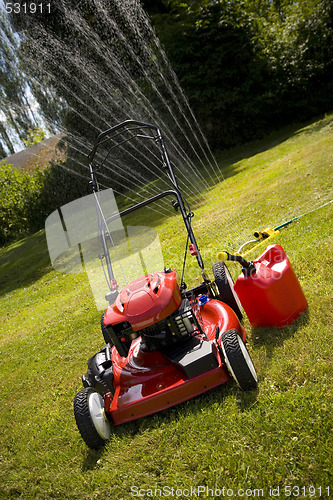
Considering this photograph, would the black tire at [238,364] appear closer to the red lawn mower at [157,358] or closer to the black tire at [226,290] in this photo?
the red lawn mower at [157,358]

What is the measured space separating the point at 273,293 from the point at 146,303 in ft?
3.84

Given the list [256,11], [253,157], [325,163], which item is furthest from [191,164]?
[325,163]

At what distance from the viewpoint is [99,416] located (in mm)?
3336

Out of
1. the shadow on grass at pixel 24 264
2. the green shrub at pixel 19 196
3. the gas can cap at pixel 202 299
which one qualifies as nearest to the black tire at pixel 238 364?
the gas can cap at pixel 202 299

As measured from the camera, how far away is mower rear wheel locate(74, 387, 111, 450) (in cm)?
325

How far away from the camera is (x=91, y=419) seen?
10.6 ft

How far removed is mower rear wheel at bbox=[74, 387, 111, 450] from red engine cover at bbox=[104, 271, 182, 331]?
1.97ft

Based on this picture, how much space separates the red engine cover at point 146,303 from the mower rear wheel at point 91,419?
0.60 metres

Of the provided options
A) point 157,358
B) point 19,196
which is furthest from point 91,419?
point 19,196

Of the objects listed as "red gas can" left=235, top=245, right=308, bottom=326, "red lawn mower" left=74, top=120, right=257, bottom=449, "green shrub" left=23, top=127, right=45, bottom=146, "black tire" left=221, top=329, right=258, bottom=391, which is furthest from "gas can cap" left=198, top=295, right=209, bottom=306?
"green shrub" left=23, top=127, right=45, bottom=146

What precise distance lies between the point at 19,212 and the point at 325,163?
14.9m

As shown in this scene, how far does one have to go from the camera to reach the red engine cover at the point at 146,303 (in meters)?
3.35
